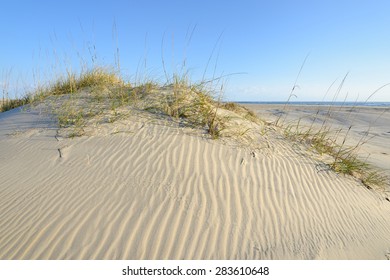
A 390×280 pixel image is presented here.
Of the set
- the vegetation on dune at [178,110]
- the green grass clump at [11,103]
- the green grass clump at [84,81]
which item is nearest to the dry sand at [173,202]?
the vegetation on dune at [178,110]

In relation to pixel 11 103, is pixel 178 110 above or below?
above

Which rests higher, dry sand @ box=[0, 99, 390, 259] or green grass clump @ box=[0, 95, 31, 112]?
dry sand @ box=[0, 99, 390, 259]

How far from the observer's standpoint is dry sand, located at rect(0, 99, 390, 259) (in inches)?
93.7

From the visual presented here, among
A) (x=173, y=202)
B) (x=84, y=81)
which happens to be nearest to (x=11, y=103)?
(x=84, y=81)

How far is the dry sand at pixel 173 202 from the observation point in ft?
7.80

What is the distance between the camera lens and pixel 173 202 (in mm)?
2811

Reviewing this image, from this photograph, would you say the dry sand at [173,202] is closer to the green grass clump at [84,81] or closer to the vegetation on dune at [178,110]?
the vegetation on dune at [178,110]

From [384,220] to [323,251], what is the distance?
1.29 meters

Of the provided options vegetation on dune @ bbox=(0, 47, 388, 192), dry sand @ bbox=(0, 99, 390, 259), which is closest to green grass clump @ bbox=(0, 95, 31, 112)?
vegetation on dune @ bbox=(0, 47, 388, 192)

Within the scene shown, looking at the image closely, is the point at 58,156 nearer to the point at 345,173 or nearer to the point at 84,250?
the point at 84,250

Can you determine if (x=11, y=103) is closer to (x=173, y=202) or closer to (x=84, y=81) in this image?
(x=84, y=81)

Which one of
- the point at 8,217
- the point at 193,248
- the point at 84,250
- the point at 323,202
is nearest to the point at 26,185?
the point at 8,217

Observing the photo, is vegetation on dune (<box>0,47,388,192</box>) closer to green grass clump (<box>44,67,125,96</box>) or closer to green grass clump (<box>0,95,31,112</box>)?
green grass clump (<box>44,67,125,96</box>)

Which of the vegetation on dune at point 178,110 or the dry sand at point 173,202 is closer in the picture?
the dry sand at point 173,202
